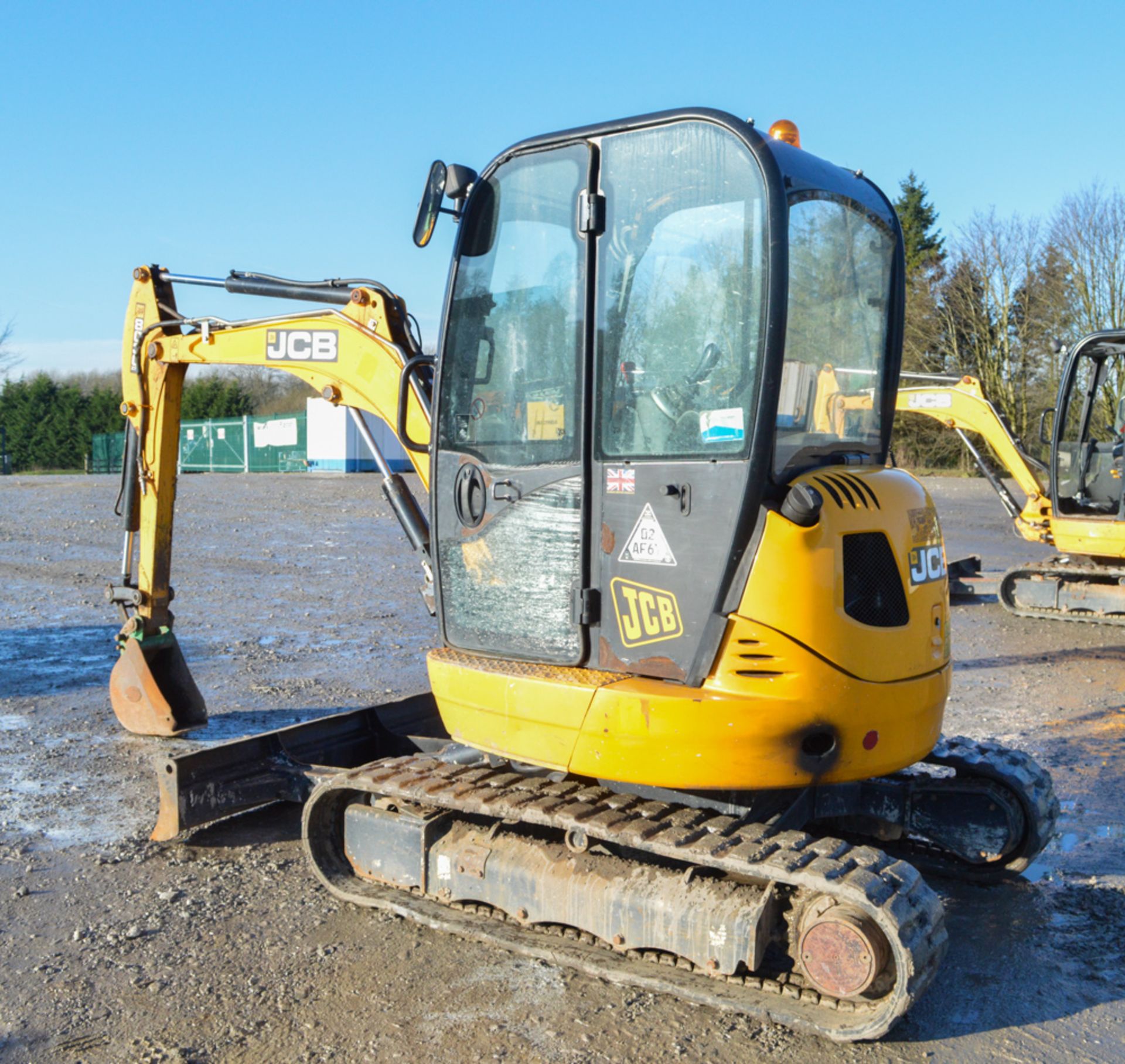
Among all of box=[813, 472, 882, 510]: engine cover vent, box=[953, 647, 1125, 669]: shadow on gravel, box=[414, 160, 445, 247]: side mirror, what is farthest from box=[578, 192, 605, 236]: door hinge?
box=[953, 647, 1125, 669]: shadow on gravel

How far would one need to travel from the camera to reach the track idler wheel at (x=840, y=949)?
352 cm

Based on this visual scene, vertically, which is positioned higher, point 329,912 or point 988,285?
point 988,285

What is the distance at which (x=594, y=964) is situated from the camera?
13.0ft

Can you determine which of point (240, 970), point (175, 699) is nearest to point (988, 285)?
point (175, 699)

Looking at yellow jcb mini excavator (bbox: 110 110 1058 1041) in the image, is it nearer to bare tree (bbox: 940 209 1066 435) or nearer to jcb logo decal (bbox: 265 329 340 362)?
jcb logo decal (bbox: 265 329 340 362)

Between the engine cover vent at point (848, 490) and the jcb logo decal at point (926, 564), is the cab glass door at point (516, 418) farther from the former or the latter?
the jcb logo decal at point (926, 564)

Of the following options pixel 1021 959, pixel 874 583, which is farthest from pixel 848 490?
pixel 1021 959

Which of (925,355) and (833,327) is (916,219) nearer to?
(925,355)

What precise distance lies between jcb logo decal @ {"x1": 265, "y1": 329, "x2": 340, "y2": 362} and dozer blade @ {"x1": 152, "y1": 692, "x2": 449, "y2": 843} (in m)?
1.82

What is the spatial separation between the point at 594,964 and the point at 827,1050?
0.83 m

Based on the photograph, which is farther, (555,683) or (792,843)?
(555,683)

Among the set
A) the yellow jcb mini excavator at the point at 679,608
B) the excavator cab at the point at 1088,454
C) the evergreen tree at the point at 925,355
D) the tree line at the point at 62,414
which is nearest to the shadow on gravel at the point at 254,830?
the yellow jcb mini excavator at the point at 679,608

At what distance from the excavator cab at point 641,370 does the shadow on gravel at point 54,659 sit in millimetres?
5134

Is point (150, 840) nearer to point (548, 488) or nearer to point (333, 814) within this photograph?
point (333, 814)
